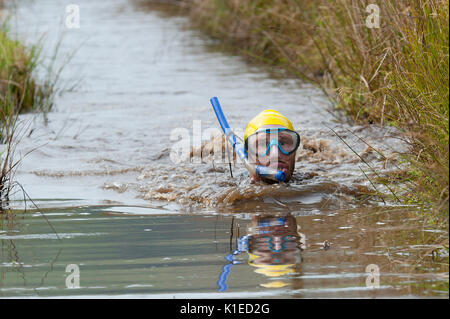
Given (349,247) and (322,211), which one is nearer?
(349,247)

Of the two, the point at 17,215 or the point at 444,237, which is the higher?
the point at 444,237

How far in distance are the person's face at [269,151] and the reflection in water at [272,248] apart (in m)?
0.64

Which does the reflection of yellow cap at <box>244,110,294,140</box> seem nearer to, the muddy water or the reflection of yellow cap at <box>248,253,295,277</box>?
the muddy water

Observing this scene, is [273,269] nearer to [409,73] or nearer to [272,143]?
[409,73]

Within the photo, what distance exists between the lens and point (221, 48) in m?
15.9

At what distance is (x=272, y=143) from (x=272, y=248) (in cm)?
156

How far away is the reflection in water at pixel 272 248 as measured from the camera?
3984 mm

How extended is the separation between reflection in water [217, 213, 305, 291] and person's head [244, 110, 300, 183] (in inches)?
25.5

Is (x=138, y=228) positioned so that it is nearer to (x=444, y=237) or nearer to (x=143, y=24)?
(x=444, y=237)

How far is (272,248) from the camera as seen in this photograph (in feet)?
14.8

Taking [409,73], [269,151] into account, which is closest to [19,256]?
[269,151]

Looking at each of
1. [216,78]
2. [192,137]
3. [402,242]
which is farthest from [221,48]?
[402,242]

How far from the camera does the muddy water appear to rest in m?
3.93
